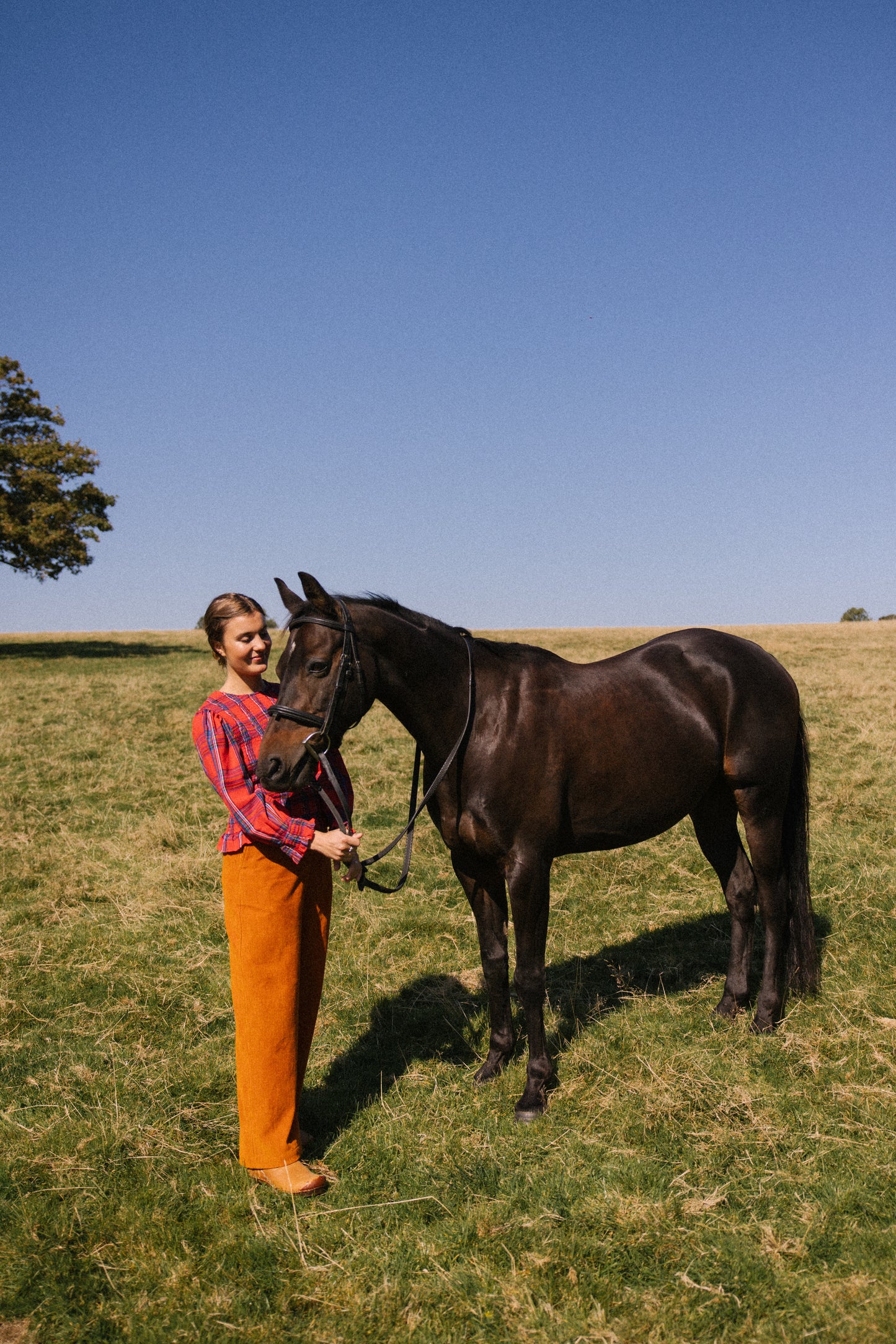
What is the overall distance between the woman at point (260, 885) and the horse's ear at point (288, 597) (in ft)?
0.45

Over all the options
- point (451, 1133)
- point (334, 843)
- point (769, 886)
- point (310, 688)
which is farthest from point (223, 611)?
point (769, 886)

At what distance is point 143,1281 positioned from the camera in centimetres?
324

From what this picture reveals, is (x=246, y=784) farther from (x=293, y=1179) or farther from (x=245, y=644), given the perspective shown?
(x=293, y=1179)

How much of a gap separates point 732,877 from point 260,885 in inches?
137

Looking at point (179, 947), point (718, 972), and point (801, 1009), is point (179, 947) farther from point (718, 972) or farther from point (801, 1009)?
point (801, 1009)

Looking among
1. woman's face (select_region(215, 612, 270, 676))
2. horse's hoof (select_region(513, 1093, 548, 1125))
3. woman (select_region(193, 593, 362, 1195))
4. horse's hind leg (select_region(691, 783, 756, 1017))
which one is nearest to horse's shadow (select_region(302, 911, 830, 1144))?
horse's hind leg (select_region(691, 783, 756, 1017))

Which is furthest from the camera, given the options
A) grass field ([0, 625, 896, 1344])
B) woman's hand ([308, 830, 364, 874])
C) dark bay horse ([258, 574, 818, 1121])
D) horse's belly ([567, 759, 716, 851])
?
horse's belly ([567, 759, 716, 851])

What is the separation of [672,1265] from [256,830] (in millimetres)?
2349

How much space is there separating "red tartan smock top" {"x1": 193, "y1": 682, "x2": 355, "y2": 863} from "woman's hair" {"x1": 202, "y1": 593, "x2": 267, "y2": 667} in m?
0.23

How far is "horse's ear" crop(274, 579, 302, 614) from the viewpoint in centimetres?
375

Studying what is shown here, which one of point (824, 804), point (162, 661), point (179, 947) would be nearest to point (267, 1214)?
point (179, 947)

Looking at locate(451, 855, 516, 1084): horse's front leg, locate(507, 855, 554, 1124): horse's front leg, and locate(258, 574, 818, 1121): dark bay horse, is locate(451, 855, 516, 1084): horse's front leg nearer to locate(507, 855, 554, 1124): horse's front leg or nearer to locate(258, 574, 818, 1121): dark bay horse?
locate(258, 574, 818, 1121): dark bay horse

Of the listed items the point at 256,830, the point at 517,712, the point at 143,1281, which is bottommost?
the point at 143,1281

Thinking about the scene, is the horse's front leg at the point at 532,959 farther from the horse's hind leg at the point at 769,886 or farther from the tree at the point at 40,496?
the tree at the point at 40,496
